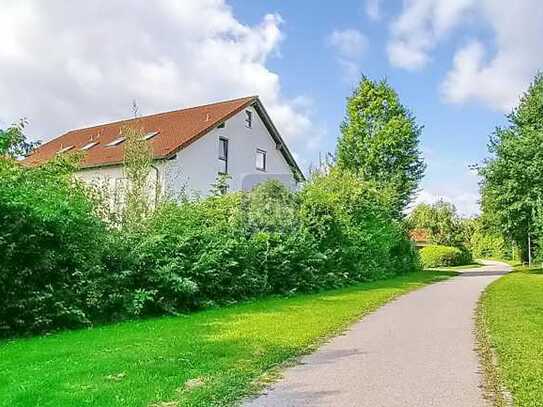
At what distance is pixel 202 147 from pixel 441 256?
29.4 m

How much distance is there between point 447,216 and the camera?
66.7m

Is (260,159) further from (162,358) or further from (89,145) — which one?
(162,358)

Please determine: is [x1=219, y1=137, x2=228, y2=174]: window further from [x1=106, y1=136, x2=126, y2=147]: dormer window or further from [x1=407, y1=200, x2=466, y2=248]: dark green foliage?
[x1=407, y1=200, x2=466, y2=248]: dark green foliage

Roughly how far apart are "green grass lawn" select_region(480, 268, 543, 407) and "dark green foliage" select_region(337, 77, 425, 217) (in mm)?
20764

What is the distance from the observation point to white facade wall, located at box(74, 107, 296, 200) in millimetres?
25672

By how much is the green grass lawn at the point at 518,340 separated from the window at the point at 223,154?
51.1ft

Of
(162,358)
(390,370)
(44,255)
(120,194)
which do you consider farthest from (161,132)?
(390,370)

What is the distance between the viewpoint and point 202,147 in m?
27.5

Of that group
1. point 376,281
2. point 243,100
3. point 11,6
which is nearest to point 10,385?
point 11,6

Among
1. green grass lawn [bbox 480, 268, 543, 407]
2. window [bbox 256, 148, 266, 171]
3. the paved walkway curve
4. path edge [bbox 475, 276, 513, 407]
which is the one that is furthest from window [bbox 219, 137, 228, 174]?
path edge [bbox 475, 276, 513, 407]

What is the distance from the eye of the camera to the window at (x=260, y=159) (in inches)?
1247

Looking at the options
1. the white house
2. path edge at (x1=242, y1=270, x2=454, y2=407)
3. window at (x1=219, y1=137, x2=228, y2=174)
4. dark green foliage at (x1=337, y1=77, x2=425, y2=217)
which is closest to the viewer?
path edge at (x1=242, y1=270, x2=454, y2=407)

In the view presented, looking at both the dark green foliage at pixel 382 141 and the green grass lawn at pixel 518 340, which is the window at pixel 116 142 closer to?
the dark green foliage at pixel 382 141

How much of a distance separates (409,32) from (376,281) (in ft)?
47.9
